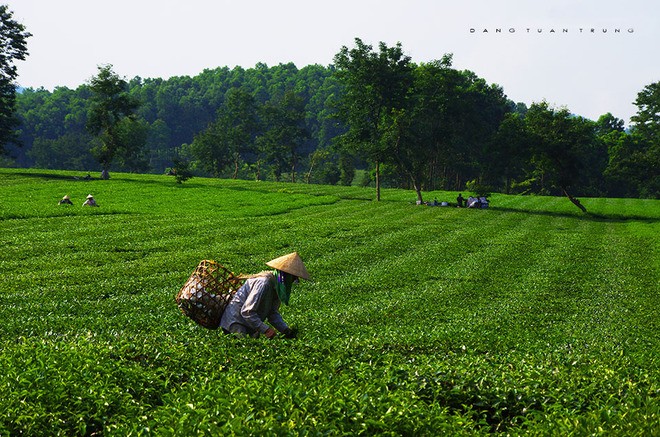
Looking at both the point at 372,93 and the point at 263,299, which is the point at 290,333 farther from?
the point at 372,93

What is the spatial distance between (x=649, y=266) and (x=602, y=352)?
80.4 feet

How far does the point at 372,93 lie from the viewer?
7919cm

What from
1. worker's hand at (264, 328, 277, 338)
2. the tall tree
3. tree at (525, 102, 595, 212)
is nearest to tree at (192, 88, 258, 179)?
the tall tree

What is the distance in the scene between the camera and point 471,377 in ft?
33.3

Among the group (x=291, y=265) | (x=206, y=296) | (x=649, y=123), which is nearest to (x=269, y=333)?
(x=291, y=265)

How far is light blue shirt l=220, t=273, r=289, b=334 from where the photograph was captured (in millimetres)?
12680

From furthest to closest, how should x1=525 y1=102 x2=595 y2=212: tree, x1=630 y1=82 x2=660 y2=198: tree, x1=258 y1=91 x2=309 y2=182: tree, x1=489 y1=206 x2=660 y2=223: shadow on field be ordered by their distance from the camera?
x1=258 y1=91 x2=309 y2=182: tree, x1=630 y1=82 x2=660 y2=198: tree, x1=525 y1=102 x2=595 y2=212: tree, x1=489 y1=206 x2=660 y2=223: shadow on field

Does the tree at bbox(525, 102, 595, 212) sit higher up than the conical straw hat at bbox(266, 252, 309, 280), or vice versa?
the tree at bbox(525, 102, 595, 212)

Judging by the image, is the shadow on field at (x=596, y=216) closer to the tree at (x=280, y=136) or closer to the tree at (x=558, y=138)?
the tree at (x=558, y=138)

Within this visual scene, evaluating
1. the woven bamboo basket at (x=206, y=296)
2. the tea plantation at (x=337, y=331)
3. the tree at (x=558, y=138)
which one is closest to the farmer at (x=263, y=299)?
the woven bamboo basket at (x=206, y=296)

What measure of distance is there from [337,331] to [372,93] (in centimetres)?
6489

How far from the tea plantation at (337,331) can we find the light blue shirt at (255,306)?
0.65 m

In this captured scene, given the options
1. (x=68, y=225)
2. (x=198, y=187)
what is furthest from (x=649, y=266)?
(x=198, y=187)

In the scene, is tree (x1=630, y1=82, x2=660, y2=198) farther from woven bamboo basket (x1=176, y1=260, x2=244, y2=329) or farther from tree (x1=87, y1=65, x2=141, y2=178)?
woven bamboo basket (x1=176, y1=260, x2=244, y2=329)
